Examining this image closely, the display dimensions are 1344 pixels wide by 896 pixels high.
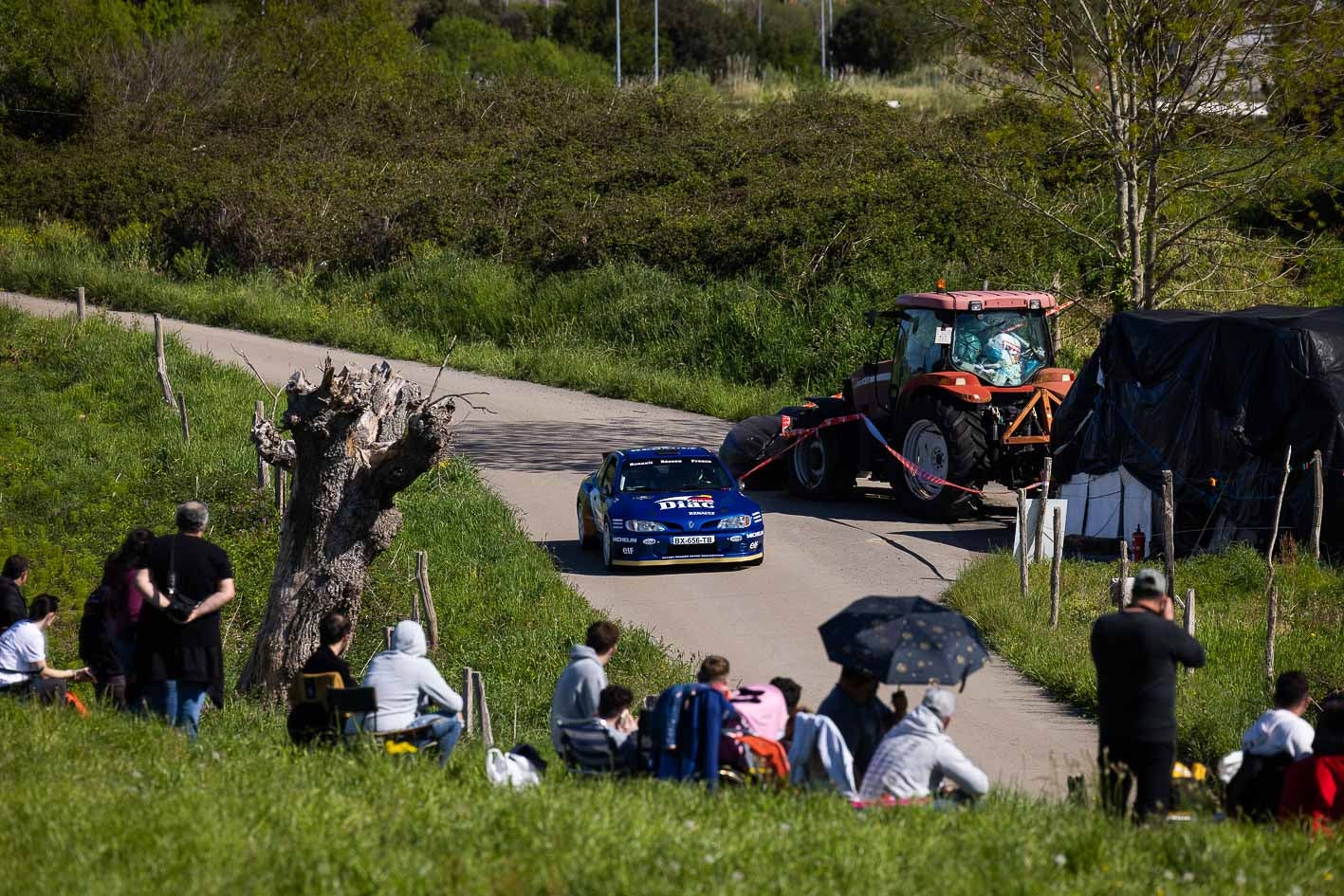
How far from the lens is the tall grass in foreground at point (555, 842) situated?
6484mm

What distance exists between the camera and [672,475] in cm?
1809

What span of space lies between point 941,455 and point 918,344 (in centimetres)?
166

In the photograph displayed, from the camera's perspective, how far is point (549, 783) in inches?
337

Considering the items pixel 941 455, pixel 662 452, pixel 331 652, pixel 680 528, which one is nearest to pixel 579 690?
pixel 331 652

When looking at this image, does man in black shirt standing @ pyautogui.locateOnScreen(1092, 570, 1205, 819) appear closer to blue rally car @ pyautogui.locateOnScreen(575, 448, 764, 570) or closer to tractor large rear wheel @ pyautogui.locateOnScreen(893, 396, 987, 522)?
blue rally car @ pyautogui.locateOnScreen(575, 448, 764, 570)

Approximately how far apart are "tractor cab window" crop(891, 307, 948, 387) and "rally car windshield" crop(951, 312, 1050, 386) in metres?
0.26

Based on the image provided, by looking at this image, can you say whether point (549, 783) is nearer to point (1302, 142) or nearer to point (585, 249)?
point (1302, 142)

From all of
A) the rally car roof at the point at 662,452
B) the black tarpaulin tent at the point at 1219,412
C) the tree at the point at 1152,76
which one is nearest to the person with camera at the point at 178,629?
the rally car roof at the point at 662,452

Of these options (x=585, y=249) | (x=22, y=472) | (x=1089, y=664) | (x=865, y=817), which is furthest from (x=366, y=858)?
(x=585, y=249)

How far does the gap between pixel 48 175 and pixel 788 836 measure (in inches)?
1802

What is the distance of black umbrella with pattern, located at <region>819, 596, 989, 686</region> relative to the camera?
8484mm

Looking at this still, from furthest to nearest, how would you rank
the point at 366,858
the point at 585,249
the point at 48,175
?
the point at 48,175 < the point at 585,249 < the point at 366,858

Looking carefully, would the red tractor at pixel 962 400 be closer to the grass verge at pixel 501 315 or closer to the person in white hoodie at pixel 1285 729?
the grass verge at pixel 501 315

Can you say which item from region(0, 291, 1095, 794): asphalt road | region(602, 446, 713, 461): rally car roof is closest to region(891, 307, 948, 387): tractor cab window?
region(0, 291, 1095, 794): asphalt road
